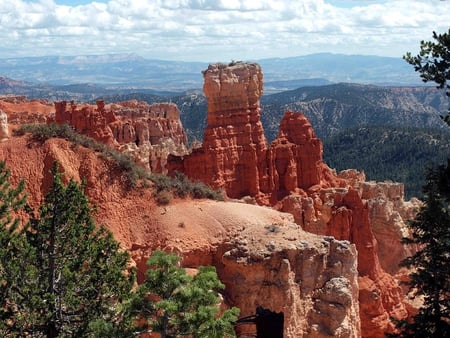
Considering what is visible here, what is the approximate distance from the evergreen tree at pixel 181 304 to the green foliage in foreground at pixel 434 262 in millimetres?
4499

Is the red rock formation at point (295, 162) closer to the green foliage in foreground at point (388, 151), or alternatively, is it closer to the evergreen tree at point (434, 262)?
the evergreen tree at point (434, 262)

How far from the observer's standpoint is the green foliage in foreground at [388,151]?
271 ft

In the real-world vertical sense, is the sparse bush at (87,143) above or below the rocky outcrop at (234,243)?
above

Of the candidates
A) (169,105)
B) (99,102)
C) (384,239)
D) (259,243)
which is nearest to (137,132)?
(99,102)

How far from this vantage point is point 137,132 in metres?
61.1

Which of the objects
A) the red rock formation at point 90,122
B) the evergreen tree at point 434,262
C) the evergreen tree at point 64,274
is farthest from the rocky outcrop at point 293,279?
the red rock formation at point 90,122

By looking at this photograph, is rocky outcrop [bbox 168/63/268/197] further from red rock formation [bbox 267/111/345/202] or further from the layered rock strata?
red rock formation [bbox 267/111/345/202]

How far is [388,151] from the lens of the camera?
95.0 metres

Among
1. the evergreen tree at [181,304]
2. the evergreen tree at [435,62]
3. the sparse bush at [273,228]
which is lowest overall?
the sparse bush at [273,228]

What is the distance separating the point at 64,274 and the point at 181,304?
3.32 metres

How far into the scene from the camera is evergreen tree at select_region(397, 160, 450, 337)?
13844mm

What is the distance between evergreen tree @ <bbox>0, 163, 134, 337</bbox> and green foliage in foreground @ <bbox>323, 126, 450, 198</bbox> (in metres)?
63.5

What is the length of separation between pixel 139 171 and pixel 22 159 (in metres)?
3.89

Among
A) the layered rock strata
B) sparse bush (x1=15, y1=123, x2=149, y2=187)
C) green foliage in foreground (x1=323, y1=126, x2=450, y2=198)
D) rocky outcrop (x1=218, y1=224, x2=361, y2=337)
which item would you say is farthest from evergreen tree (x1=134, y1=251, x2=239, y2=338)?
green foliage in foreground (x1=323, y1=126, x2=450, y2=198)
